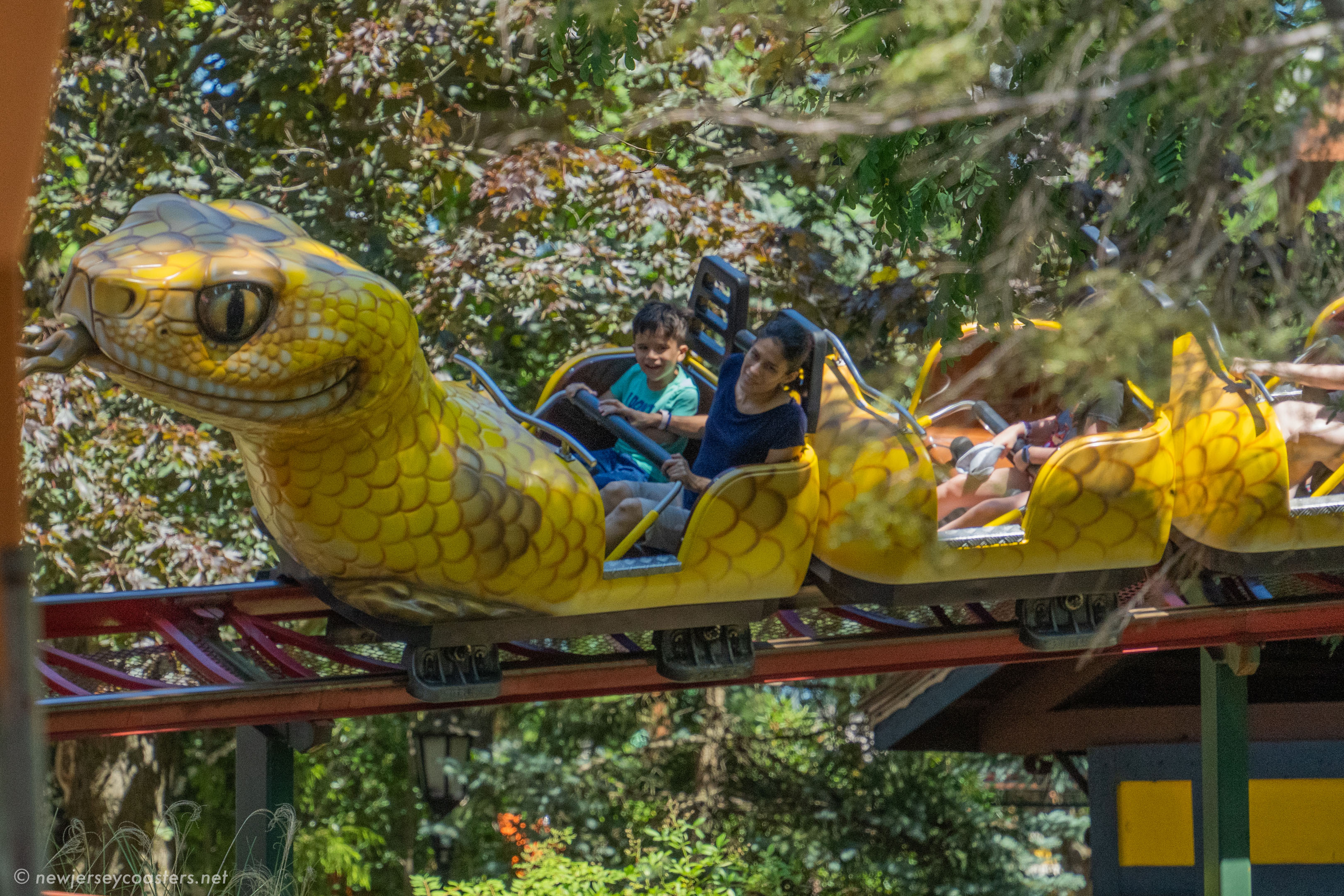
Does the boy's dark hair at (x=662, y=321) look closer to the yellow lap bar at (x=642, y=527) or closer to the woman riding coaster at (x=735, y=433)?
the woman riding coaster at (x=735, y=433)

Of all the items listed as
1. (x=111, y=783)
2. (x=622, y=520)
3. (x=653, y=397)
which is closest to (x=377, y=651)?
(x=622, y=520)

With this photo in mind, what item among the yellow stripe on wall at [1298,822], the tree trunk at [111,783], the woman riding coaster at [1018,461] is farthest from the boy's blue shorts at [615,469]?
the tree trunk at [111,783]

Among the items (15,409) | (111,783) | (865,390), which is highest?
(865,390)

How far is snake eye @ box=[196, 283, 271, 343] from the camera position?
348 centimetres

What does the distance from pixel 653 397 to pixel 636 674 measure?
2.88 ft

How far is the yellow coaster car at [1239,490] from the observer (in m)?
4.73

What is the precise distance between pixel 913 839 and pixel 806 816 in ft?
2.26

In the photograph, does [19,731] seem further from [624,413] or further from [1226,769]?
[1226,769]

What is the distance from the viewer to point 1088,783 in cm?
751

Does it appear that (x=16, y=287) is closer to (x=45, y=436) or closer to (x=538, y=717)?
(x=45, y=436)

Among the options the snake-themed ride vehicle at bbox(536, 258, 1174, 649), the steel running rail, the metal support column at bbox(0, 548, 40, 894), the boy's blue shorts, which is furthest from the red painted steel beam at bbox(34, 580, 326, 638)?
the metal support column at bbox(0, 548, 40, 894)

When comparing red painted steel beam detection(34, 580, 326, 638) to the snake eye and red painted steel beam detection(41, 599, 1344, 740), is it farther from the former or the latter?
the snake eye

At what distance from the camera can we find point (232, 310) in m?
3.51

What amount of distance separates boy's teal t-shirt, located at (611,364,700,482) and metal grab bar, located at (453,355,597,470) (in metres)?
0.22
